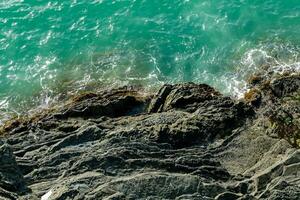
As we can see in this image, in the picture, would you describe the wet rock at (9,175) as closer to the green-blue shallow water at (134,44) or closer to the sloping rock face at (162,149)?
the sloping rock face at (162,149)

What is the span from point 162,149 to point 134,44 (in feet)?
74.4

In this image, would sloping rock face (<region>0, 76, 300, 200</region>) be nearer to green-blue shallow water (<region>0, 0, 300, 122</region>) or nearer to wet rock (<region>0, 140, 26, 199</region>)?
wet rock (<region>0, 140, 26, 199</region>)

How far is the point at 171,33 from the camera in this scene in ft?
159

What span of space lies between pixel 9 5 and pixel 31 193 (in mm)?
36493

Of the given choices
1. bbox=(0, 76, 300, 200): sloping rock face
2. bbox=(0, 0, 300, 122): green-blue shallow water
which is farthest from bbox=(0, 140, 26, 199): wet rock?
bbox=(0, 0, 300, 122): green-blue shallow water

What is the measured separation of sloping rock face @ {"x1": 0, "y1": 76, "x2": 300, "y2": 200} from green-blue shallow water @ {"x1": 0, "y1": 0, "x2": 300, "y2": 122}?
352 inches

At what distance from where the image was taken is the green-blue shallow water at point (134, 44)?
42.9 meters

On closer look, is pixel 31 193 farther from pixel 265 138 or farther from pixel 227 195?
pixel 265 138

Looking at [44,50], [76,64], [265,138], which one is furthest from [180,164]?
[44,50]

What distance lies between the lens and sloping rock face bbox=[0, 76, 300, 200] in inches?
882

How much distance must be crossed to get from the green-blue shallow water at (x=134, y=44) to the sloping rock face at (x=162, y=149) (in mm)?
8948

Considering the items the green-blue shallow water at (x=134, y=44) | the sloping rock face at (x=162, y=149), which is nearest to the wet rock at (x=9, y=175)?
the sloping rock face at (x=162, y=149)

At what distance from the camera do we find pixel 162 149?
85.7 ft

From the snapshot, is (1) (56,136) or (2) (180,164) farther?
(1) (56,136)
